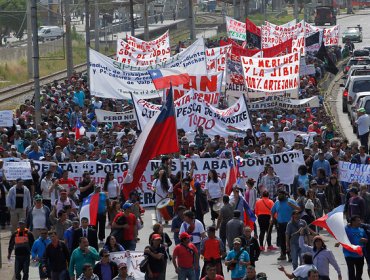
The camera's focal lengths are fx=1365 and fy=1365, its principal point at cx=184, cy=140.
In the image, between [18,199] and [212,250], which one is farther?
[18,199]

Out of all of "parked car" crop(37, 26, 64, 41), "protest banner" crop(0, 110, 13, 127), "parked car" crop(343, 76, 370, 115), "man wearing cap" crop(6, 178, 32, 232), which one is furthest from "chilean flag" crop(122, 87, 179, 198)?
"parked car" crop(37, 26, 64, 41)

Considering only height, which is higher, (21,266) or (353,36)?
(21,266)

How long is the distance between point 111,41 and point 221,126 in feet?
159

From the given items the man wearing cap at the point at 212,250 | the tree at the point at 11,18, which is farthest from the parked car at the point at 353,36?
the man wearing cap at the point at 212,250

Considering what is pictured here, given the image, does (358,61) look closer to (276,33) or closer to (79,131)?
(276,33)

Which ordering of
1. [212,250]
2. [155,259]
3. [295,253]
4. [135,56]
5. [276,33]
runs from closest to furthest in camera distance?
[155,259] → [212,250] → [295,253] → [135,56] → [276,33]

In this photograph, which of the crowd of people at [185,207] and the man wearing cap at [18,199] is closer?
the crowd of people at [185,207]

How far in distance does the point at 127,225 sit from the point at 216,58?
18711mm

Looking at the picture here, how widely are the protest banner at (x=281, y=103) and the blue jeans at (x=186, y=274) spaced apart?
49.7 feet

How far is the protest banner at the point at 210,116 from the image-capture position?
28.4 meters

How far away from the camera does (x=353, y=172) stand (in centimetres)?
2322

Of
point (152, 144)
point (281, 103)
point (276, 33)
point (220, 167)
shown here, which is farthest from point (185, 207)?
point (276, 33)

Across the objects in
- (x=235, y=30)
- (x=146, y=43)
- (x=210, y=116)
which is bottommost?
(x=235, y=30)

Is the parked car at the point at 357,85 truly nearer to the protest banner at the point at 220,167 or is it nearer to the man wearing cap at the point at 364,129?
the man wearing cap at the point at 364,129
